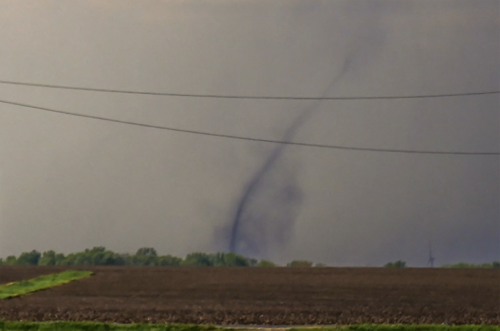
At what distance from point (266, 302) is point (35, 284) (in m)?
26.3

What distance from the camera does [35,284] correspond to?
5347 centimetres

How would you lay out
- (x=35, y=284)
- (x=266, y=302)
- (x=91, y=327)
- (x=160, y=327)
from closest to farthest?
1. (x=160, y=327)
2. (x=91, y=327)
3. (x=266, y=302)
4. (x=35, y=284)

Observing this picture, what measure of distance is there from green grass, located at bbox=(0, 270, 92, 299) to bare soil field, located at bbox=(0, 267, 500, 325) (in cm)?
193

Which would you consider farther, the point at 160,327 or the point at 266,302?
the point at 266,302

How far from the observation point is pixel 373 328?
2614 cm

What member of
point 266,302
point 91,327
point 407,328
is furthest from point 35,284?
point 407,328

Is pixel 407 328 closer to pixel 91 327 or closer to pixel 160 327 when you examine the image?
pixel 160 327

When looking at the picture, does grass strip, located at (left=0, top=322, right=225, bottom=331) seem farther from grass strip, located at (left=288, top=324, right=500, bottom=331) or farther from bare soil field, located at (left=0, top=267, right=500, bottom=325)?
grass strip, located at (left=288, top=324, right=500, bottom=331)

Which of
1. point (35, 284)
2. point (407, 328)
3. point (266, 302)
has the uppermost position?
point (35, 284)

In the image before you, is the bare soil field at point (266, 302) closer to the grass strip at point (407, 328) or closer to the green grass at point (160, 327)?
the grass strip at point (407, 328)

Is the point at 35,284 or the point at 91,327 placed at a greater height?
the point at 35,284

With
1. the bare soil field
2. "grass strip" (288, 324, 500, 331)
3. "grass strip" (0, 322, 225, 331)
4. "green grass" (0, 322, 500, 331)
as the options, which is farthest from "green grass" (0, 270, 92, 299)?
"grass strip" (288, 324, 500, 331)

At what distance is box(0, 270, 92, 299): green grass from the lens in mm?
45694

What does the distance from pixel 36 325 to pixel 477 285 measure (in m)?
39.2
